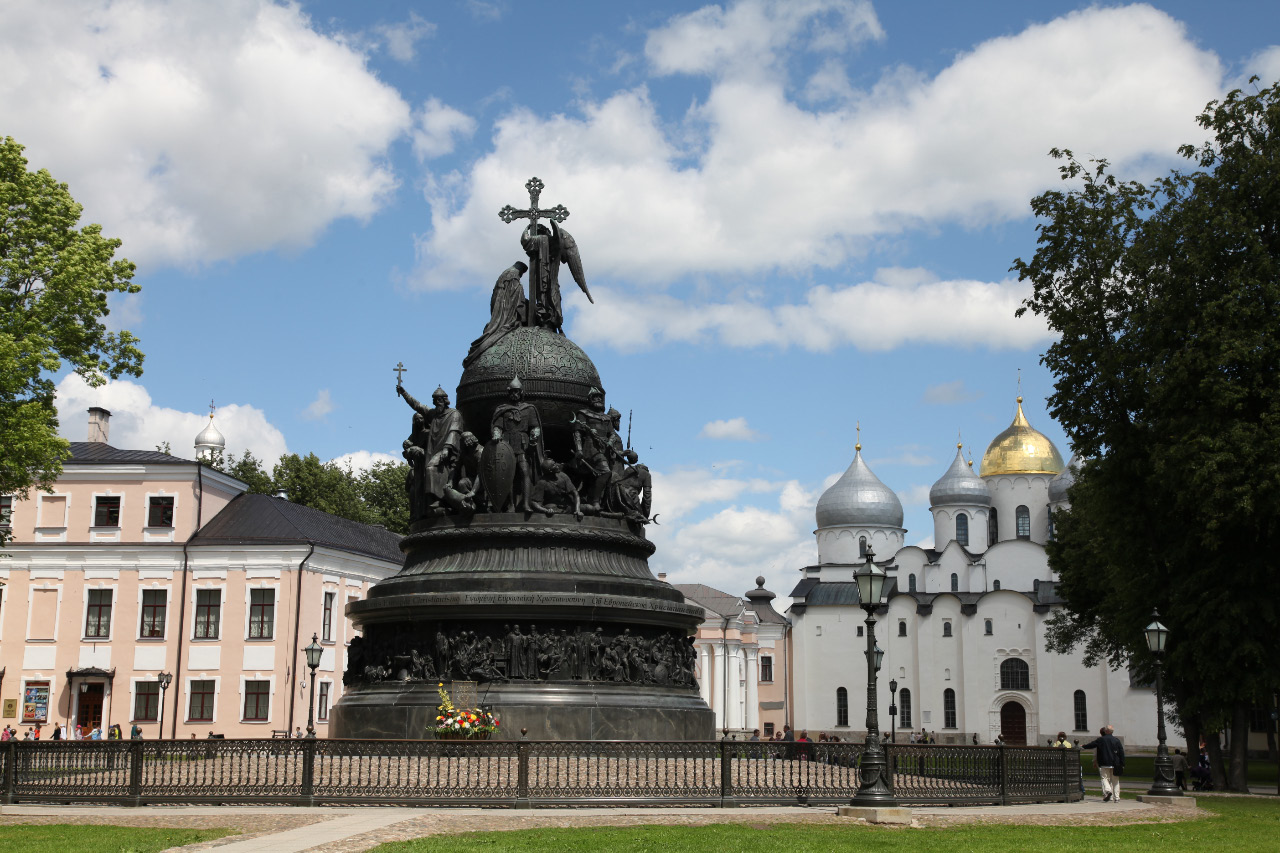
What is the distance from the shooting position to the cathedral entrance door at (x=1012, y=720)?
263 ft

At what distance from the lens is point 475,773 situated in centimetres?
1791

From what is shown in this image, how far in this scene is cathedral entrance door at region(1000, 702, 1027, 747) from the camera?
3155 inches

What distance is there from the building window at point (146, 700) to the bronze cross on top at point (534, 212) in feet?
88.2

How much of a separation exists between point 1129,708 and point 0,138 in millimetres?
66772

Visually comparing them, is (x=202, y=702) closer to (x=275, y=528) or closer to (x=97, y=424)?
(x=275, y=528)

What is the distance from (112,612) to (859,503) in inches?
2392

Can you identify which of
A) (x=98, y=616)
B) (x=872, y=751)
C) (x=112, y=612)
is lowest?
(x=872, y=751)

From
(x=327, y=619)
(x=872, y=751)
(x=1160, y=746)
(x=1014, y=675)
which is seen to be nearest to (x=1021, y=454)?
(x=1014, y=675)

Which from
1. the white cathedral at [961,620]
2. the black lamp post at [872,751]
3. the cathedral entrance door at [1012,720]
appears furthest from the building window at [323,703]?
the cathedral entrance door at [1012,720]

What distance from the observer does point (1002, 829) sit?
15.8 metres

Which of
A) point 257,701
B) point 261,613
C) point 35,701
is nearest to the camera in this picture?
point 35,701

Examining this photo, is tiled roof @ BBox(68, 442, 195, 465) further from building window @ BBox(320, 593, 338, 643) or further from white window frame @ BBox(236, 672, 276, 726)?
white window frame @ BBox(236, 672, 276, 726)

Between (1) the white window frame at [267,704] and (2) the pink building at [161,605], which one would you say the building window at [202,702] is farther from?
(1) the white window frame at [267,704]

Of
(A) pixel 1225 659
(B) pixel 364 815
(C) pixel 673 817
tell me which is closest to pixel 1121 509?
(A) pixel 1225 659
